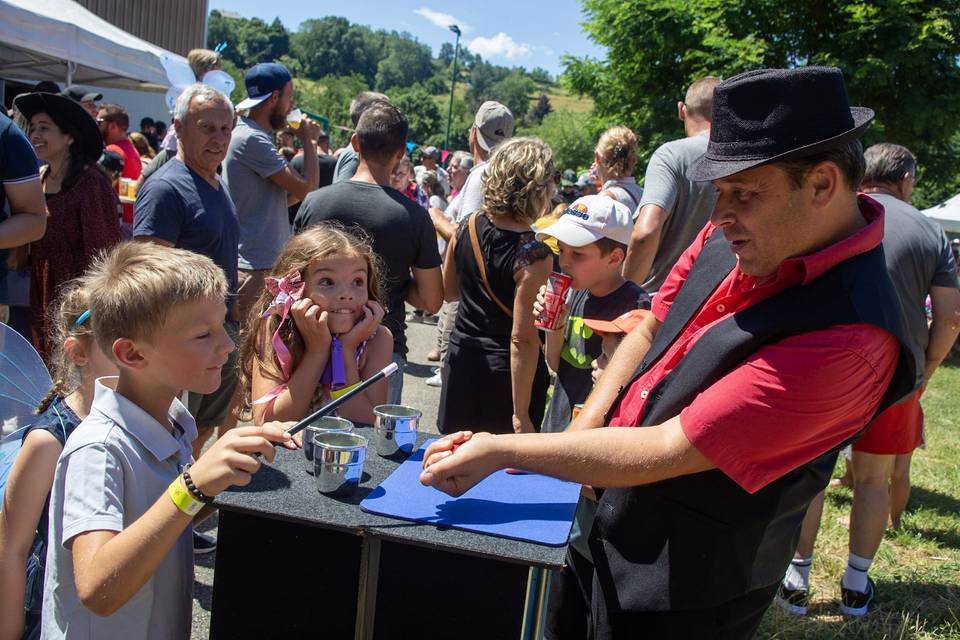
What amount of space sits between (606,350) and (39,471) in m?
1.78

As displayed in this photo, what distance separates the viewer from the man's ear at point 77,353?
187 centimetres

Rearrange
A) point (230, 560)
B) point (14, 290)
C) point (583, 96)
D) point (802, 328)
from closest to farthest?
1. point (802, 328)
2. point (230, 560)
3. point (14, 290)
4. point (583, 96)

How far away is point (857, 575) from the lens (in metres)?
3.44

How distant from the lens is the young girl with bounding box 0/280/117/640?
5.36 feet

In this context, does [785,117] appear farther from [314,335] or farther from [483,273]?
[483,273]

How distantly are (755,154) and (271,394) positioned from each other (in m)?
1.58

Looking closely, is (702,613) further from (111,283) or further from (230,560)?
(111,283)

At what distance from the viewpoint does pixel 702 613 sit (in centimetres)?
163

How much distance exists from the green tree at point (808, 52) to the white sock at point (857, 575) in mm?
11518

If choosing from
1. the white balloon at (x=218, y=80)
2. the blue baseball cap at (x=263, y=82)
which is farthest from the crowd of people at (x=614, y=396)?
the white balloon at (x=218, y=80)

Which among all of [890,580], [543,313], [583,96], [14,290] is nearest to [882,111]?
[583,96]

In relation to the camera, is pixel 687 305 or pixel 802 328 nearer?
pixel 802 328

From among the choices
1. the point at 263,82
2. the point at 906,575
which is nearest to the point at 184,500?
the point at 263,82

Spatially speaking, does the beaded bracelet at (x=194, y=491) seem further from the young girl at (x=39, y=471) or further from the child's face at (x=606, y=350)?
the child's face at (x=606, y=350)
